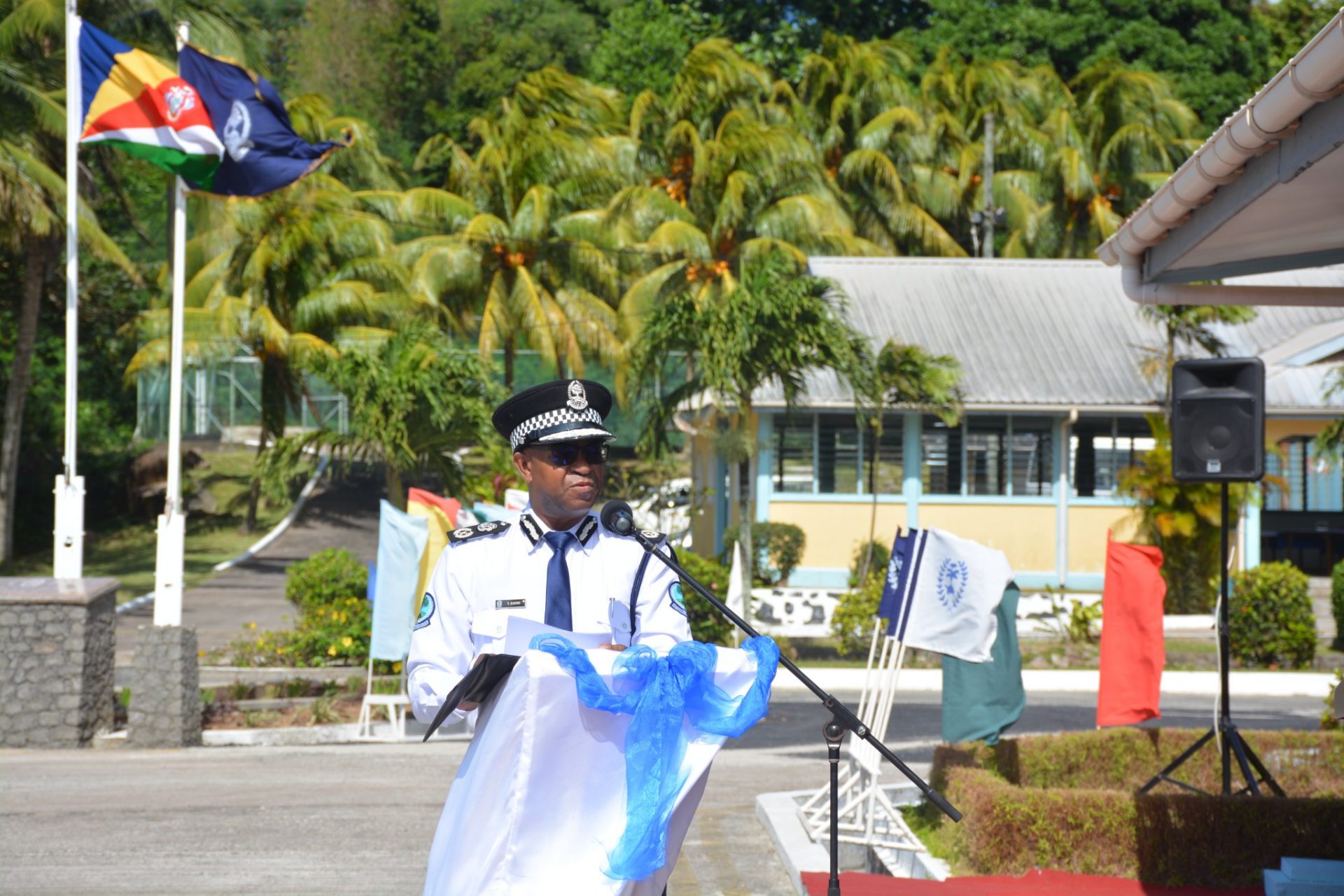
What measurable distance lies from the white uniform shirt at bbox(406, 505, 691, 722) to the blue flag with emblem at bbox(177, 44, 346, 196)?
10.6m

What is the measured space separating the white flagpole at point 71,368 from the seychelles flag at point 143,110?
118mm

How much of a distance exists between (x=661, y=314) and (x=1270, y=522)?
53.7 feet

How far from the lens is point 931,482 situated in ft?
87.6

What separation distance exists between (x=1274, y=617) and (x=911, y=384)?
238 inches

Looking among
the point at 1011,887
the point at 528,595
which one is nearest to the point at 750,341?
the point at 1011,887

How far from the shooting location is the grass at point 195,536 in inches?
1156

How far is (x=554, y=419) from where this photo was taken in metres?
4.20

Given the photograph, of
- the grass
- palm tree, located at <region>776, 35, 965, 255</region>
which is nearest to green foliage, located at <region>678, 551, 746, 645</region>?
the grass

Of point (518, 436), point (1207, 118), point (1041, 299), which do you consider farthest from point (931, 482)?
point (1207, 118)

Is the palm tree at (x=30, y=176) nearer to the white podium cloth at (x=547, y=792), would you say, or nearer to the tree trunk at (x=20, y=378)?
the tree trunk at (x=20, y=378)

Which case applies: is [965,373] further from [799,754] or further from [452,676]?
[452,676]

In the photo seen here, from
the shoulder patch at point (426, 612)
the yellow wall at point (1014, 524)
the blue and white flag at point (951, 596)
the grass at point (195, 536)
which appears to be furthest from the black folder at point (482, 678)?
the grass at point (195, 536)

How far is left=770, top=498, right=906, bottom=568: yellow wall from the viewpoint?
26.3 metres

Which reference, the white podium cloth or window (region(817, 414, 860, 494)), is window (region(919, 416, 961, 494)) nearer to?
window (region(817, 414, 860, 494))
